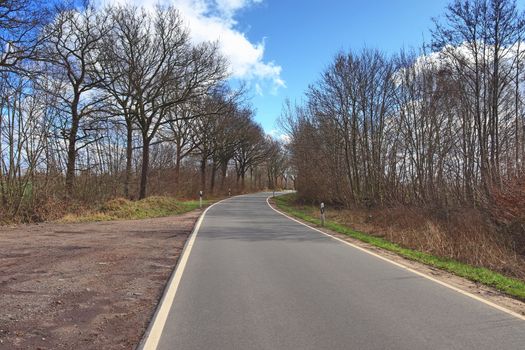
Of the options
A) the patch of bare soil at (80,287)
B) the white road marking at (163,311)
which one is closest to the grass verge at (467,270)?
the white road marking at (163,311)

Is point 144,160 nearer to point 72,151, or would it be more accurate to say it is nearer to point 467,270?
point 72,151

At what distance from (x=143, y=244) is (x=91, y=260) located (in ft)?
11.0

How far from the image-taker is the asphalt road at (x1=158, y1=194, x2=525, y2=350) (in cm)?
533

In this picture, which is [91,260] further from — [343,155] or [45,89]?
[343,155]

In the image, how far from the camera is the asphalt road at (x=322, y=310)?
533 cm

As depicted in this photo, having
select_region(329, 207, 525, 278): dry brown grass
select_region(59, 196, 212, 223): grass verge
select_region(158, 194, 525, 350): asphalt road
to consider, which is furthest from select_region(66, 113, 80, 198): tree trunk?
select_region(158, 194, 525, 350): asphalt road

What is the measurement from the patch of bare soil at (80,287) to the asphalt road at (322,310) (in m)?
0.62

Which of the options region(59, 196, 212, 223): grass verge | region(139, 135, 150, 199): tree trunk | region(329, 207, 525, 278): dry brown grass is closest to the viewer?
region(329, 207, 525, 278): dry brown grass

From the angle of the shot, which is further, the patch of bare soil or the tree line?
the tree line

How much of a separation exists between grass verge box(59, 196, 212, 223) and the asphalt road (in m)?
13.3

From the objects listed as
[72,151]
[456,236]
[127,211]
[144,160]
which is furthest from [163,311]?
[144,160]

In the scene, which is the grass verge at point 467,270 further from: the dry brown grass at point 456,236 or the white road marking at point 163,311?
the white road marking at point 163,311

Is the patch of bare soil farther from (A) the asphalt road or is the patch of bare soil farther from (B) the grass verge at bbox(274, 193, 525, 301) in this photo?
(B) the grass verge at bbox(274, 193, 525, 301)

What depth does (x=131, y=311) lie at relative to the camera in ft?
22.1
